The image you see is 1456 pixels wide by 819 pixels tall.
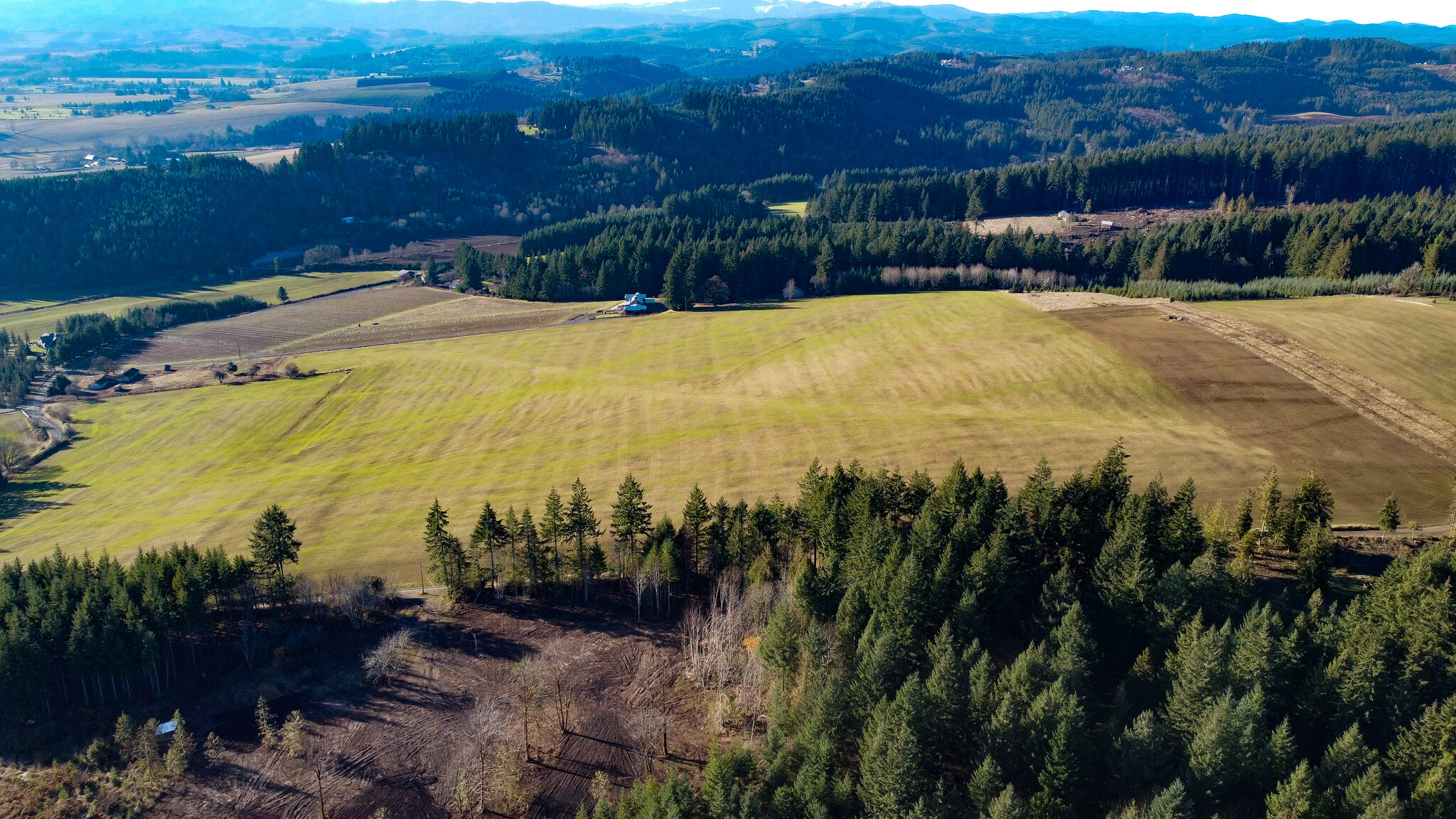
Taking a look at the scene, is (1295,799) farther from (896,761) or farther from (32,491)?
(32,491)

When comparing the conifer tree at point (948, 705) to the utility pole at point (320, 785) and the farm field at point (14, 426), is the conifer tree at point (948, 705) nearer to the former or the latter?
the utility pole at point (320, 785)

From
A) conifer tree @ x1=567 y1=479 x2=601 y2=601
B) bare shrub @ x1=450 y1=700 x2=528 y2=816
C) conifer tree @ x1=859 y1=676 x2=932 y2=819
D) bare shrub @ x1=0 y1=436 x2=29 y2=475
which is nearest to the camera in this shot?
conifer tree @ x1=859 y1=676 x2=932 y2=819

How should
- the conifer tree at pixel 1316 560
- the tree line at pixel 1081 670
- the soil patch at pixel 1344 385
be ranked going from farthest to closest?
1. the soil patch at pixel 1344 385
2. the conifer tree at pixel 1316 560
3. the tree line at pixel 1081 670

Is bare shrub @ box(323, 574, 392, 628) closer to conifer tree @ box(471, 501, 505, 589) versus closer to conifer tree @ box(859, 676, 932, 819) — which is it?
conifer tree @ box(471, 501, 505, 589)

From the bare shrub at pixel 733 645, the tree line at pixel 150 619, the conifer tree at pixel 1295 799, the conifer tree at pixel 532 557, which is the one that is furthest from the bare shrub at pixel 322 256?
the conifer tree at pixel 1295 799

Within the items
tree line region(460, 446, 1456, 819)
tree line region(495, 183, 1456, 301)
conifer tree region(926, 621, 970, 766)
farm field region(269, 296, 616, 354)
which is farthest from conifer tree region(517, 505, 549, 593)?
tree line region(495, 183, 1456, 301)

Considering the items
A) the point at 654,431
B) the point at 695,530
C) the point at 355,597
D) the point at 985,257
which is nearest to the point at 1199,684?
the point at 695,530
